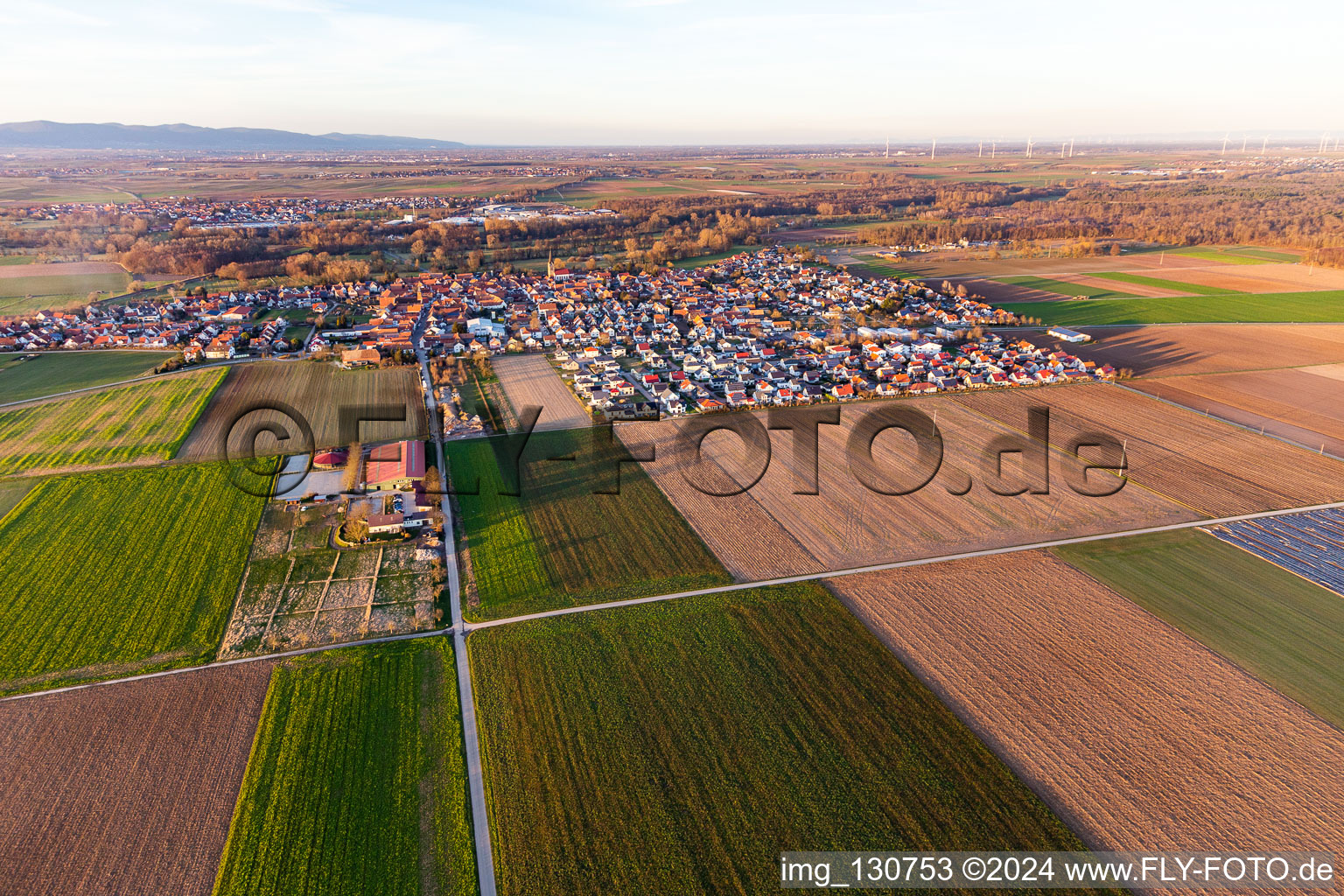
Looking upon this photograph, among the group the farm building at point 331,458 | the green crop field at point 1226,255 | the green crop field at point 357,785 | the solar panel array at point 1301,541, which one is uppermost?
the green crop field at point 1226,255

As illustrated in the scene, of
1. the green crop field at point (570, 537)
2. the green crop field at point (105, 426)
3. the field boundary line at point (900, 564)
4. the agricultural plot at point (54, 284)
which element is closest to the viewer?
the field boundary line at point (900, 564)

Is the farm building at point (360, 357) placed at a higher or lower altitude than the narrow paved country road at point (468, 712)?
higher

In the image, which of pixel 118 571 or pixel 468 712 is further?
pixel 118 571

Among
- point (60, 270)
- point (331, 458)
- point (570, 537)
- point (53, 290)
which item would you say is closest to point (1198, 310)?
point (570, 537)

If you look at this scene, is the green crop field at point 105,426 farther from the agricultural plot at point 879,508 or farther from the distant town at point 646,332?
the agricultural plot at point 879,508

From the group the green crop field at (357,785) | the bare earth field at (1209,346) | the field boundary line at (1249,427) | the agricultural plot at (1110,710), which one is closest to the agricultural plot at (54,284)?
the green crop field at (357,785)

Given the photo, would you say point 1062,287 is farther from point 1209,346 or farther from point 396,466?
point 396,466

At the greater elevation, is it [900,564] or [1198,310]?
[1198,310]

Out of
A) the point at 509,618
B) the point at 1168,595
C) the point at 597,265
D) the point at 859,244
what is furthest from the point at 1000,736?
the point at 859,244

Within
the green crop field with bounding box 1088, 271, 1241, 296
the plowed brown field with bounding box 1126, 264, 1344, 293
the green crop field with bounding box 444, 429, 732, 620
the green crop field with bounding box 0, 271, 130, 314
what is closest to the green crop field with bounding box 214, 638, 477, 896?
the green crop field with bounding box 444, 429, 732, 620
